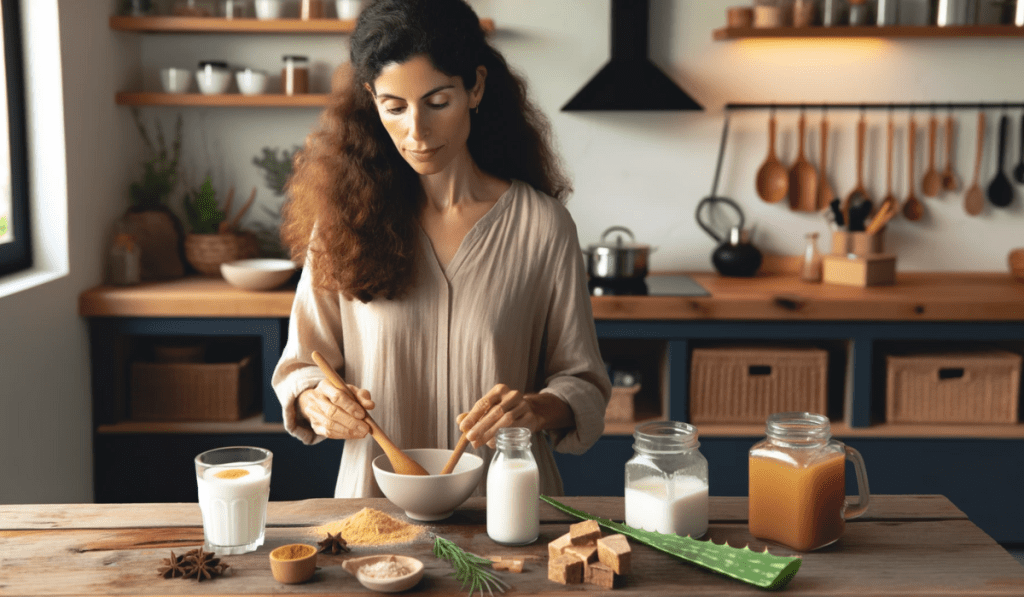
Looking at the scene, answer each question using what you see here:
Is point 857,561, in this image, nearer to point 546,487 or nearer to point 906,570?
point 906,570

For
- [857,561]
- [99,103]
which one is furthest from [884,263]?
[99,103]

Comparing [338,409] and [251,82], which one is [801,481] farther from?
[251,82]

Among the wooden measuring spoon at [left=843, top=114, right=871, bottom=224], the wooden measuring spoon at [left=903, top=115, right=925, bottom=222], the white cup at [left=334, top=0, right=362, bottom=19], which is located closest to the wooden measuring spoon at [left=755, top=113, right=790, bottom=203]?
the wooden measuring spoon at [left=843, top=114, right=871, bottom=224]

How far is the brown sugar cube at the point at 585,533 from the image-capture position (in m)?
1.19

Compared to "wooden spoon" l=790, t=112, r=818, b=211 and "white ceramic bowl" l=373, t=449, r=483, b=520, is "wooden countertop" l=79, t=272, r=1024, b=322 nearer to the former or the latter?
"wooden spoon" l=790, t=112, r=818, b=211

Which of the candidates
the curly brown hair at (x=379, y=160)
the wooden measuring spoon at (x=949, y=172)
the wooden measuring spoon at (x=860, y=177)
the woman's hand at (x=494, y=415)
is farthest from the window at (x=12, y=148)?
the wooden measuring spoon at (x=949, y=172)

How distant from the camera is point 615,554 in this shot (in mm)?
1146

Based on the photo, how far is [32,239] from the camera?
3033 mm

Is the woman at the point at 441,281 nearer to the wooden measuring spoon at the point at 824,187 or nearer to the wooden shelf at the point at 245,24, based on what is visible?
the wooden shelf at the point at 245,24

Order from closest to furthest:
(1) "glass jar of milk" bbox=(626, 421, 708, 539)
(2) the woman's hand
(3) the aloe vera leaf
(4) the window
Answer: (3) the aloe vera leaf < (1) "glass jar of milk" bbox=(626, 421, 708, 539) < (2) the woman's hand < (4) the window

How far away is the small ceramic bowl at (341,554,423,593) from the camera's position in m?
1.13

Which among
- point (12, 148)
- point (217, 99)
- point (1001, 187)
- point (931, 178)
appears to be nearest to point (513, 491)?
point (12, 148)

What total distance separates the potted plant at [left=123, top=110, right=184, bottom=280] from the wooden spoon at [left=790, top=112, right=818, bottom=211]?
2375 mm

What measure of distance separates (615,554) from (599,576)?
0.11ft
